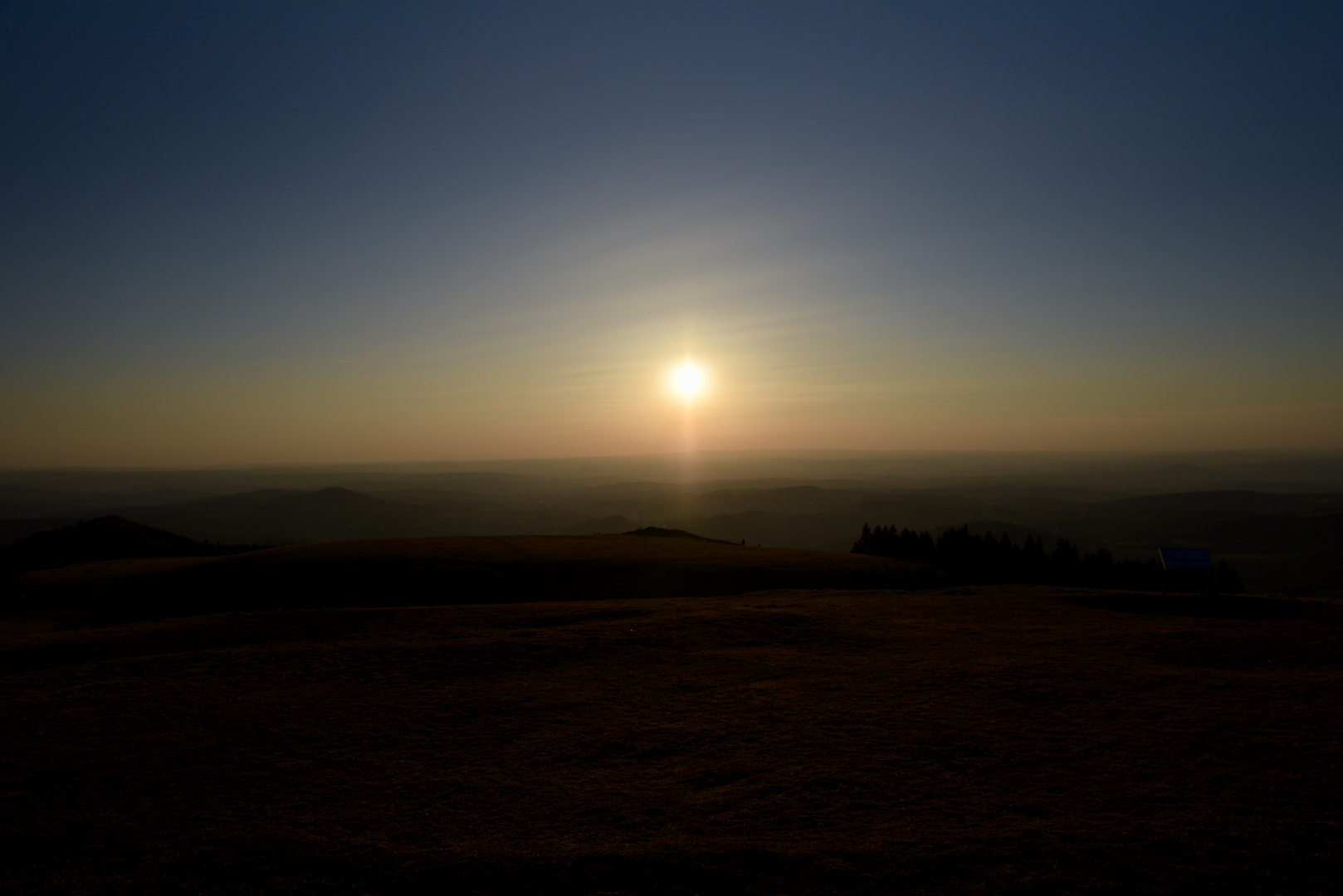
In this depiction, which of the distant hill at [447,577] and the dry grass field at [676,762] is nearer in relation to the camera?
the dry grass field at [676,762]

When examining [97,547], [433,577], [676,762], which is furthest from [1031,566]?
[97,547]

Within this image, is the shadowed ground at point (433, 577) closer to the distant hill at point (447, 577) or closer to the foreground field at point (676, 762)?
the distant hill at point (447, 577)

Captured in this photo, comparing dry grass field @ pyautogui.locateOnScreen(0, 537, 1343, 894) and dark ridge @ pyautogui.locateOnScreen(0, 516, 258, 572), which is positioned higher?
dry grass field @ pyautogui.locateOnScreen(0, 537, 1343, 894)

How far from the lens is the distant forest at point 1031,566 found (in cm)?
Result: 4791

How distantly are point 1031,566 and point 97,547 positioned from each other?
87.0 metres

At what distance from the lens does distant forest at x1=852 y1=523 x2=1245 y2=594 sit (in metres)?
47.9

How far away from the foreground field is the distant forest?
2529 centimetres

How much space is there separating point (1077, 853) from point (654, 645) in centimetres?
1494

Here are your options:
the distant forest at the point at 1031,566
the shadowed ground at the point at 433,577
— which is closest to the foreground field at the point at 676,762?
the shadowed ground at the point at 433,577

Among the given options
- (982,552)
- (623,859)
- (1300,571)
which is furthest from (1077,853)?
(1300,571)

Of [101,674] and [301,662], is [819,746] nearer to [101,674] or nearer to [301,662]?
[301,662]

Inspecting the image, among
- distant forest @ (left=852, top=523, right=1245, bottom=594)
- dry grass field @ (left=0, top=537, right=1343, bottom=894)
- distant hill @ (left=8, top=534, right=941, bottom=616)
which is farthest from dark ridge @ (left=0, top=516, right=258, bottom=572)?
distant forest @ (left=852, top=523, right=1245, bottom=594)

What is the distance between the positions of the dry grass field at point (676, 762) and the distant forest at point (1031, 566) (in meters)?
24.7

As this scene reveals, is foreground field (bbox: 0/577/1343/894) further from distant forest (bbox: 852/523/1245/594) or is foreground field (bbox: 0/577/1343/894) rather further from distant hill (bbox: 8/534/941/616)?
distant forest (bbox: 852/523/1245/594)
